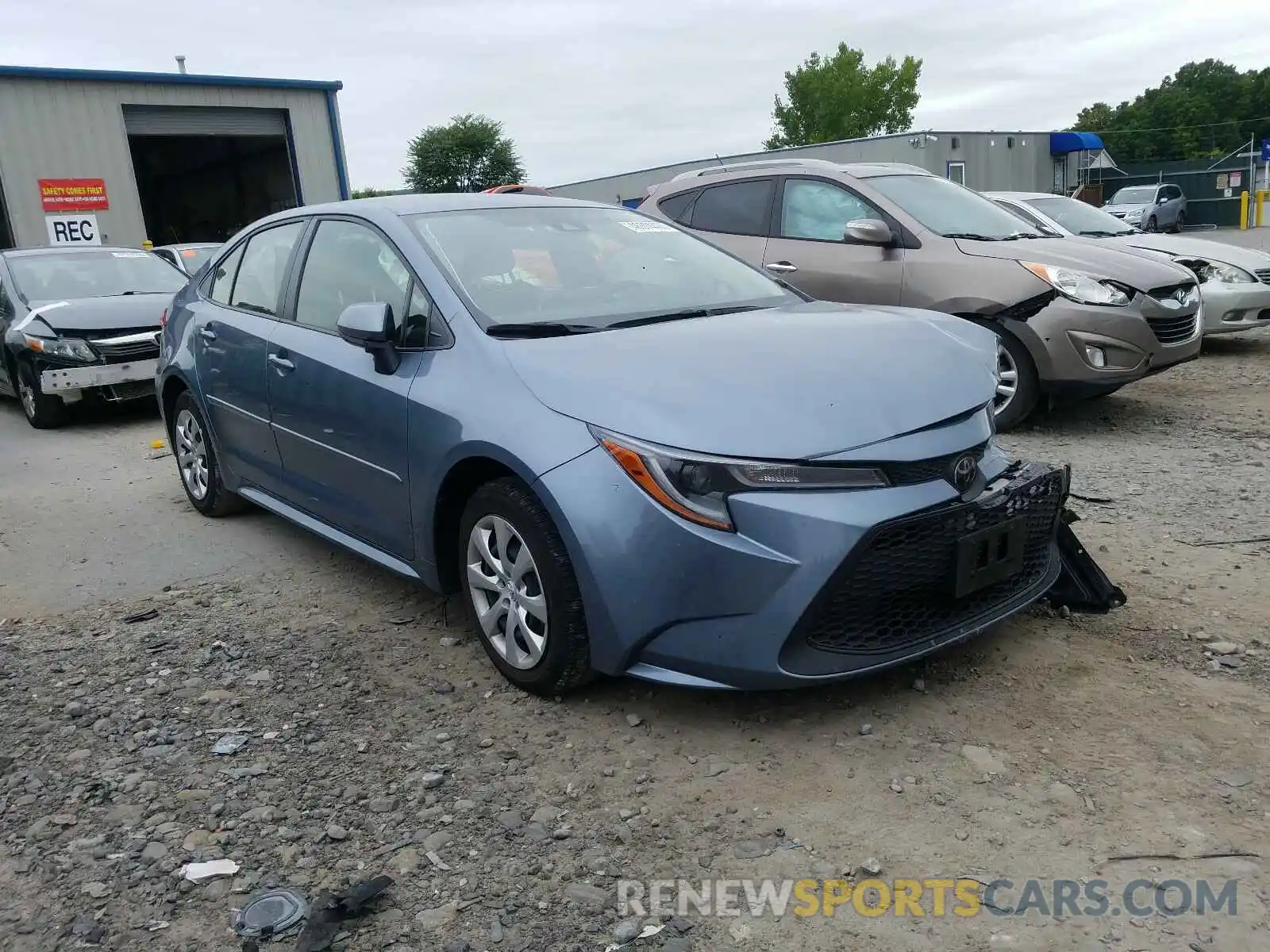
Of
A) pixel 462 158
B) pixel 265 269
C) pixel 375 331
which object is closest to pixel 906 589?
pixel 375 331

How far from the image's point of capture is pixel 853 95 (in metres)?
61.7

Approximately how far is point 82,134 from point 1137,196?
94.4 ft

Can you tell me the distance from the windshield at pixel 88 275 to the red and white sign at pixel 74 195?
401 inches

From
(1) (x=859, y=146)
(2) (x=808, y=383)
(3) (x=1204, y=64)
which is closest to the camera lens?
(2) (x=808, y=383)

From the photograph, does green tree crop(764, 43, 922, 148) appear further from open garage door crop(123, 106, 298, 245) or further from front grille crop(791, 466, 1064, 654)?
front grille crop(791, 466, 1064, 654)

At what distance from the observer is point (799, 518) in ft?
8.59

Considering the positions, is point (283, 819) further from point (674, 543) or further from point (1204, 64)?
point (1204, 64)

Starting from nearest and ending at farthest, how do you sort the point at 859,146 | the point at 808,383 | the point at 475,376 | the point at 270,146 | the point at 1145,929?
the point at 1145,929 → the point at 808,383 → the point at 475,376 → the point at 270,146 → the point at 859,146

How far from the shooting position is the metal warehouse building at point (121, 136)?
17703mm

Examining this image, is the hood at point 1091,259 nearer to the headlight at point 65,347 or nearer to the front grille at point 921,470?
the front grille at point 921,470

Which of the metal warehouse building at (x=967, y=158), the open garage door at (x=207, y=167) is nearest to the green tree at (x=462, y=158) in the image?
the metal warehouse building at (x=967, y=158)

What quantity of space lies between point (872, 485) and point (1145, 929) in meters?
1.17

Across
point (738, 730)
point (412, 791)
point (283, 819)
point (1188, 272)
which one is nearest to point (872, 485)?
point (738, 730)

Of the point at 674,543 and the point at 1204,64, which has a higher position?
the point at 1204,64
